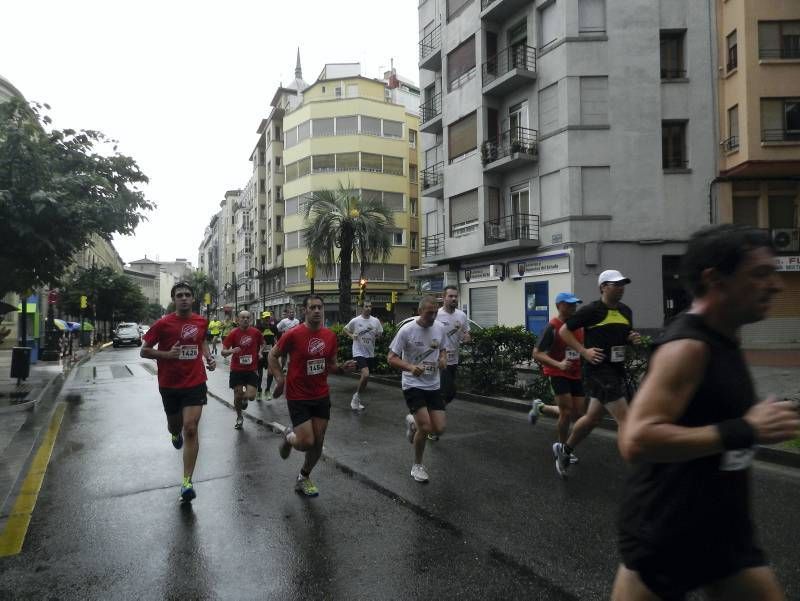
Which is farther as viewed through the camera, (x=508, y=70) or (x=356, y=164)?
(x=356, y=164)

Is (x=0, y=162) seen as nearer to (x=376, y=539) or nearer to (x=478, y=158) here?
(x=376, y=539)

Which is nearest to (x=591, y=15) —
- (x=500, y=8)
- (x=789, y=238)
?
(x=500, y=8)

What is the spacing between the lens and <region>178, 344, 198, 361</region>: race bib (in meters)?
5.71

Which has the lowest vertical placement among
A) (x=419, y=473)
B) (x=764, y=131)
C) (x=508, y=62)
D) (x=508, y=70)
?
(x=419, y=473)

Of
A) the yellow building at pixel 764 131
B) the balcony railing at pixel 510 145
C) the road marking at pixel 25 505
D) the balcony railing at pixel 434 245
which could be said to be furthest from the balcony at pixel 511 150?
the road marking at pixel 25 505

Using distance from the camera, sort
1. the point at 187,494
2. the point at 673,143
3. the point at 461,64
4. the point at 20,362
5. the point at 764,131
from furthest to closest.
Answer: the point at 461,64
the point at 673,143
the point at 764,131
the point at 20,362
the point at 187,494

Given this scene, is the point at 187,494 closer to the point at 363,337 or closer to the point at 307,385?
the point at 307,385

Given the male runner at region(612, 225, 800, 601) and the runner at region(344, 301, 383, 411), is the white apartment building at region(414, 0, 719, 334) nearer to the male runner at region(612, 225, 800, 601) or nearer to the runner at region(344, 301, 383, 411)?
the runner at region(344, 301, 383, 411)

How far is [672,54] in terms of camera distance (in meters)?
22.5

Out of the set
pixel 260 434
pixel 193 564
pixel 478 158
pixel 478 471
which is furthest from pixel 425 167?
pixel 193 564

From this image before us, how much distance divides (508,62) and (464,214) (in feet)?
21.5

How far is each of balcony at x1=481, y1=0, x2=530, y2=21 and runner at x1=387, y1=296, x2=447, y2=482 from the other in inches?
870

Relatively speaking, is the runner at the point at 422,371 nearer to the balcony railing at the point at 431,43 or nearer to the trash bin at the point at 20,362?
the trash bin at the point at 20,362

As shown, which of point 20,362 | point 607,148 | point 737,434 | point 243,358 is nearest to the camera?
point 737,434
